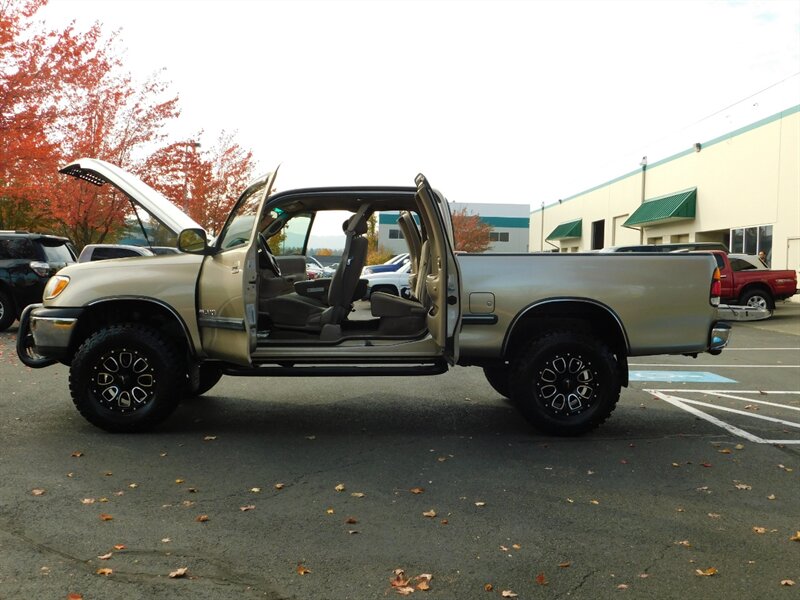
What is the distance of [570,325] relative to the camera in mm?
6664

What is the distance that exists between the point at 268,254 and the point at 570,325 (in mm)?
2880

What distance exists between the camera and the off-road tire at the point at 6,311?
46.4ft

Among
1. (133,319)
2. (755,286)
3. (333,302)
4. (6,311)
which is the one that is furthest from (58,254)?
Result: (755,286)

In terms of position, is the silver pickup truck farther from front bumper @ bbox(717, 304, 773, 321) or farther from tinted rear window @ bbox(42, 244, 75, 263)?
tinted rear window @ bbox(42, 244, 75, 263)

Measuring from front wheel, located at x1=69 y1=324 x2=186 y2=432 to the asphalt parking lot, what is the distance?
18cm

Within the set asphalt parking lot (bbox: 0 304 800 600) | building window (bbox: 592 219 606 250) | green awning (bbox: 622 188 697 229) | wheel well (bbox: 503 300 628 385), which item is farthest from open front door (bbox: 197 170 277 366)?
building window (bbox: 592 219 606 250)

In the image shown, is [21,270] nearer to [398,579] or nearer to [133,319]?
[133,319]

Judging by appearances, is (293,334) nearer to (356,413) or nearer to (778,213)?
(356,413)

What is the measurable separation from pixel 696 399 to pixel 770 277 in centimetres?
1269

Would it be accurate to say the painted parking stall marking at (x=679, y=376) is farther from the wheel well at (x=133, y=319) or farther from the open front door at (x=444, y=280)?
the wheel well at (x=133, y=319)

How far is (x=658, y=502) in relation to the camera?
4.75 meters

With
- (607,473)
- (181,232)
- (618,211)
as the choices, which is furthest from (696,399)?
(618,211)

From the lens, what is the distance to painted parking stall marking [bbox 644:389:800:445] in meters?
6.89

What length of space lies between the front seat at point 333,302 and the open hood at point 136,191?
3.45 feet
